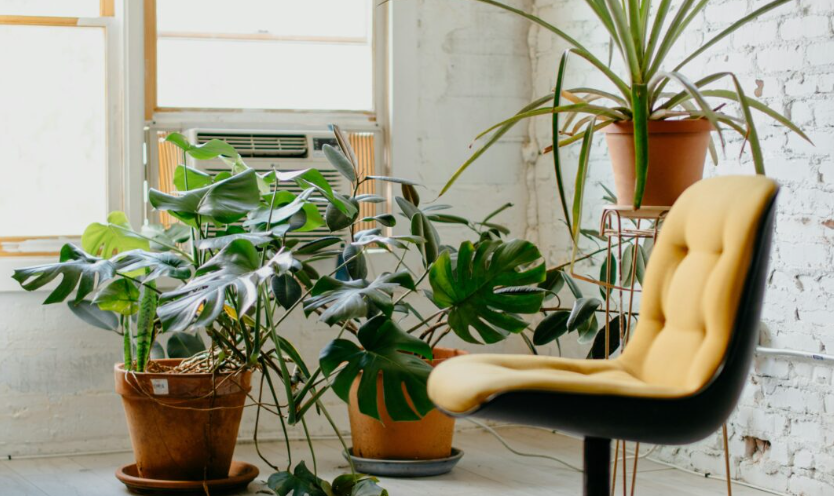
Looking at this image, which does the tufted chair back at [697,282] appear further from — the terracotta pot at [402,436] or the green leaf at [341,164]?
the terracotta pot at [402,436]

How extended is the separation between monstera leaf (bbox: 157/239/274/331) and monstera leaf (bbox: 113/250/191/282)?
21 centimetres

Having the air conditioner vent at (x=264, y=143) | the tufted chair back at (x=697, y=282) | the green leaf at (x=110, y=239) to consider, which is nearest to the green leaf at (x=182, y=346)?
the green leaf at (x=110, y=239)

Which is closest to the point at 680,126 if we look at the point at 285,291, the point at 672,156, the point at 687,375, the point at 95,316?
the point at 672,156

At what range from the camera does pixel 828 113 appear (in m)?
2.76

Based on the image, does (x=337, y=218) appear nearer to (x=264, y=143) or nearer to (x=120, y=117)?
(x=264, y=143)

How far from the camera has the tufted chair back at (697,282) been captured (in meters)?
1.63

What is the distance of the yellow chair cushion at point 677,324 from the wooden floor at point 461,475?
1.15 m

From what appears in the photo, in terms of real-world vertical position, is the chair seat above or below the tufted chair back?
below

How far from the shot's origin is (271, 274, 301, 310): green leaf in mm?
2740

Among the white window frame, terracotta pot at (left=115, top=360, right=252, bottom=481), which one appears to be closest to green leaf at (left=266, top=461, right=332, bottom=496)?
terracotta pot at (left=115, top=360, right=252, bottom=481)

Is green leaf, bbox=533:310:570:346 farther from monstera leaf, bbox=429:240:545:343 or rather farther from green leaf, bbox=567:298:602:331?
monstera leaf, bbox=429:240:545:343

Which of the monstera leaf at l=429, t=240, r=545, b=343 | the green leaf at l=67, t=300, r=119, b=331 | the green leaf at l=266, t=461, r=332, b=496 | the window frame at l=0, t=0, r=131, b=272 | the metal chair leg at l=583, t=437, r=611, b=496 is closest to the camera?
the metal chair leg at l=583, t=437, r=611, b=496

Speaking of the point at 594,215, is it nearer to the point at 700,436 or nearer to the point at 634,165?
the point at 634,165

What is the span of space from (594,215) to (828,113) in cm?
113
